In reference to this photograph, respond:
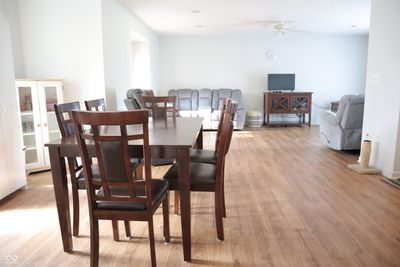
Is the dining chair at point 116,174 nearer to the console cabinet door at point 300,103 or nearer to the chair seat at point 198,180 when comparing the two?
the chair seat at point 198,180

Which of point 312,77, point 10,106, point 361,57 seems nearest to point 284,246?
point 10,106

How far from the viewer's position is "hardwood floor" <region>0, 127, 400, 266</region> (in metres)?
1.94

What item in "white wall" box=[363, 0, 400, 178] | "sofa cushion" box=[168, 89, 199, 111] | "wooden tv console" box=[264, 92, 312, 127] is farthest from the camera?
"sofa cushion" box=[168, 89, 199, 111]

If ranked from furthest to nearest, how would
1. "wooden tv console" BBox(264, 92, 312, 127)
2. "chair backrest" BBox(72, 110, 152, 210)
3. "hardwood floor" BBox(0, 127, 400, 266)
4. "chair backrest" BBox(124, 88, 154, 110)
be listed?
"wooden tv console" BBox(264, 92, 312, 127), "chair backrest" BBox(124, 88, 154, 110), "hardwood floor" BBox(0, 127, 400, 266), "chair backrest" BBox(72, 110, 152, 210)

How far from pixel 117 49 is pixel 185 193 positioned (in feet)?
10.8

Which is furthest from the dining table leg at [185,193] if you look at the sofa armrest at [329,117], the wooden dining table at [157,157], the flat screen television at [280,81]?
the flat screen television at [280,81]

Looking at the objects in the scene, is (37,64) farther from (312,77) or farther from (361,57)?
(361,57)

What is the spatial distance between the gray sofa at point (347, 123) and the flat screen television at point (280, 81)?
2.99 meters

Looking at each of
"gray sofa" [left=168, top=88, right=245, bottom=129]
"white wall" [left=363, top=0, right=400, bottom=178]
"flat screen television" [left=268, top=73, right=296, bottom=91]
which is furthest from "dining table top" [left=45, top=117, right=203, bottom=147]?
"flat screen television" [left=268, top=73, right=296, bottom=91]

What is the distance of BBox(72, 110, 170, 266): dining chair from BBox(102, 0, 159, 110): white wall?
2556mm

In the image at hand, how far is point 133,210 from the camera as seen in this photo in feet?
5.58

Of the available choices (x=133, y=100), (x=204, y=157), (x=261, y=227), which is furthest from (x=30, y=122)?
(x=261, y=227)

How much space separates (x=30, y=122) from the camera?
3.84m

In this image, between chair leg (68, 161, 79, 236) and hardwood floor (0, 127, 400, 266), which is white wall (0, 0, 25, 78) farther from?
chair leg (68, 161, 79, 236)
